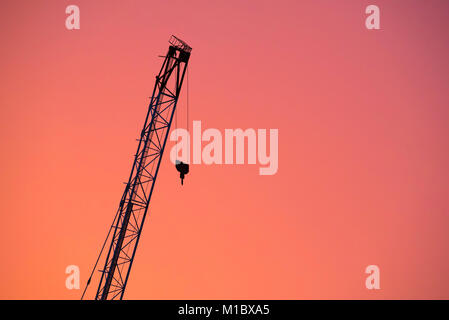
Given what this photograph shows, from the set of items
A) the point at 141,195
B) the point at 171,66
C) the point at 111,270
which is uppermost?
the point at 171,66

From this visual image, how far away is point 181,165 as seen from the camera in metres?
38.0
